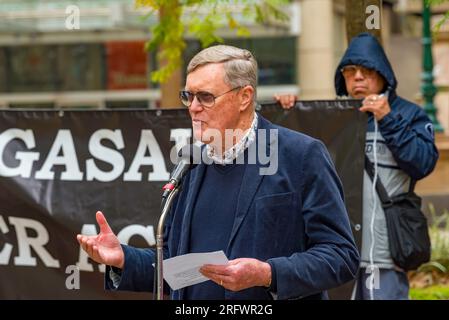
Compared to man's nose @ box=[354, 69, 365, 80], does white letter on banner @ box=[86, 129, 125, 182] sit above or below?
below

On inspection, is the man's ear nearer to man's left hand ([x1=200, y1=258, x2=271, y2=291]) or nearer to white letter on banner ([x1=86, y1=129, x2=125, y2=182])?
man's left hand ([x1=200, y1=258, x2=271, y2=291])

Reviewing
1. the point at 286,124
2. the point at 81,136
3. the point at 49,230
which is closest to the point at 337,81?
the point at 286,124

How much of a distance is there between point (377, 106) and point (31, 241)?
2582mm

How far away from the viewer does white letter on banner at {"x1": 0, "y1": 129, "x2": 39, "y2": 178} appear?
6957 millimetres

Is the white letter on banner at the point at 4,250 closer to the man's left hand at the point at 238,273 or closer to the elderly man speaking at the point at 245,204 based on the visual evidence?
the elderly man speaking at the point at 245,204

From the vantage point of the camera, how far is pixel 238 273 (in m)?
3.60

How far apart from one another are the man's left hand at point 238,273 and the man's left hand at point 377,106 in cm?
255

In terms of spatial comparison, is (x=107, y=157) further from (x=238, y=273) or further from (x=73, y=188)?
(x=238, y=273)

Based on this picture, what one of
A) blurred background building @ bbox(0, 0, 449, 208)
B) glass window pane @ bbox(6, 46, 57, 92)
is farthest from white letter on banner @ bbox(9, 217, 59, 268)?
glass window pane @ bbox(6, 46, 57, 92)

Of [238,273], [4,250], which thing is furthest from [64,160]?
[238,273]

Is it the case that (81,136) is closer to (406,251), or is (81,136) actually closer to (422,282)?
(406,251)

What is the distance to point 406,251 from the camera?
5910mm

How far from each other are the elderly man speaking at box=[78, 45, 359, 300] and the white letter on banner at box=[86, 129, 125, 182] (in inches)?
107
